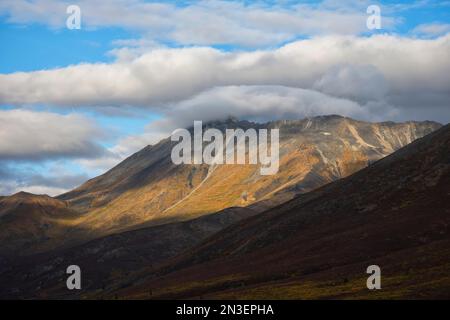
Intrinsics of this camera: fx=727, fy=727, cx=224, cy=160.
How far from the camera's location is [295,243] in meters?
187

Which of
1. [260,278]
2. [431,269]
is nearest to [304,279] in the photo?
[260,278]

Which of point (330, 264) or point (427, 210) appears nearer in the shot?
point (330, 264)

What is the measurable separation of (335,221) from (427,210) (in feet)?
95.9

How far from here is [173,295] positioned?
155 m

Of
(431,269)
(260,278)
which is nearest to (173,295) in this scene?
(260,278)
